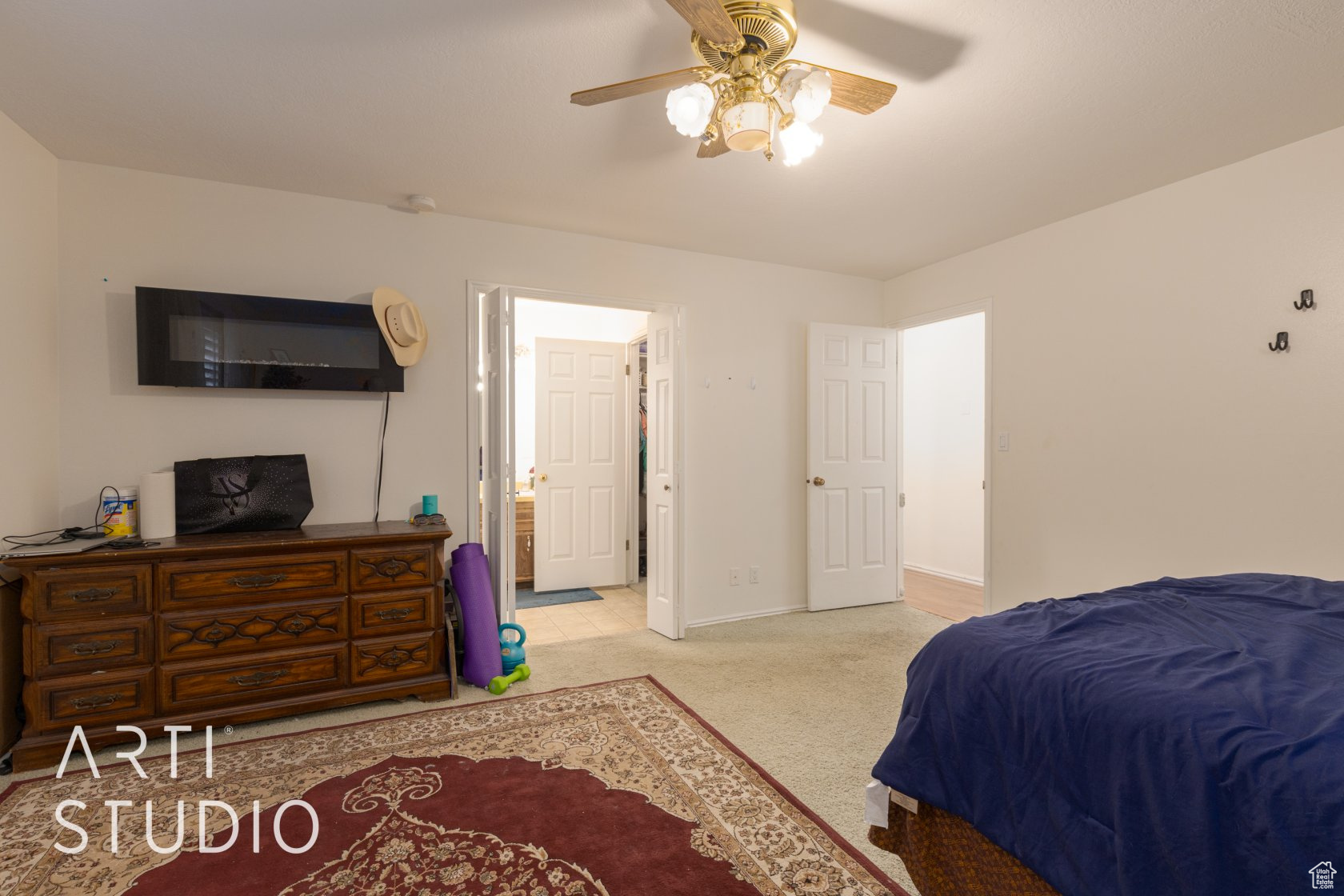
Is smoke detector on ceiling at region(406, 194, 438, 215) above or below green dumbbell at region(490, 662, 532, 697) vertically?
above

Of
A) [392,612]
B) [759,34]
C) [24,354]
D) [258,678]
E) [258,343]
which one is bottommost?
[258,678]

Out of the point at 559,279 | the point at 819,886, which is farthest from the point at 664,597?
the point at 819,886

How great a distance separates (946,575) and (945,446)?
45.9 inches

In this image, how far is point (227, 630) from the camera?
2.69m

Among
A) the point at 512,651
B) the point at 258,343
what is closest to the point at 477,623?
the point at 512,651

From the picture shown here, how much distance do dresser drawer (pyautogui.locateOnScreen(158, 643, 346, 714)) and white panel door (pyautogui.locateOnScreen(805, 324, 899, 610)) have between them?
3030 mm

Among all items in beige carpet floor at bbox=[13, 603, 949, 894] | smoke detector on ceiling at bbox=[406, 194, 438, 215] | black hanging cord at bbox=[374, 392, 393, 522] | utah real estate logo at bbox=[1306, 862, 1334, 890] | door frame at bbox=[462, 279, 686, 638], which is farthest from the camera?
door frame at bbox=[462, 279, 686, 638]

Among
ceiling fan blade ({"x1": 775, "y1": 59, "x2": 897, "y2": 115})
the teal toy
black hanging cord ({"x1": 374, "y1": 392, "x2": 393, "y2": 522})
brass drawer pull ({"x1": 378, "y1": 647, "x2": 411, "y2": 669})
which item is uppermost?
ceiling fan blade ({"x1": 775, "y1": 59, "x2": 897, "y2": 115})

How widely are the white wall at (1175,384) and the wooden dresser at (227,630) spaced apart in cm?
337

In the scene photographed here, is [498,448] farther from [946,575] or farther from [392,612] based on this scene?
[946,575]

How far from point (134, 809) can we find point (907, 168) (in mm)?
3863

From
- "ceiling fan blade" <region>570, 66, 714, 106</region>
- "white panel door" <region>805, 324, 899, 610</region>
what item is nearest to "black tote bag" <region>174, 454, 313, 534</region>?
"ceiling fan blade" <region>570, 66, 714, 106</region>

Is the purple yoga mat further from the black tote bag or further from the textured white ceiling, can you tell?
the textured white ceiling

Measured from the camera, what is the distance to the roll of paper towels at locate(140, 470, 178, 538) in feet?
9.08
